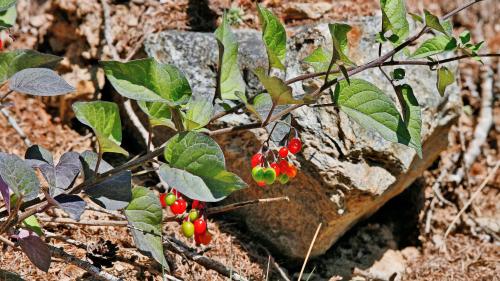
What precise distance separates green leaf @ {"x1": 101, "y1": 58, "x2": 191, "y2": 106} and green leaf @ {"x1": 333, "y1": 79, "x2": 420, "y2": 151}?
0.41 meters

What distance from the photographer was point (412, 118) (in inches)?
68.9

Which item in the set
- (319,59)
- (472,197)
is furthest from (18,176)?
(472,197)

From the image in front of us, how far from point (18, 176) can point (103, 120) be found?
266 millimetres

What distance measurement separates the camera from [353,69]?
1695 mm

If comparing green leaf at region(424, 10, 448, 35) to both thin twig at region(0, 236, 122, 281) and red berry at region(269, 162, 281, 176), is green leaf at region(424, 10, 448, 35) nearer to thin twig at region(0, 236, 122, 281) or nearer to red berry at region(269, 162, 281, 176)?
red berry at region(269, 162, 281, 176)

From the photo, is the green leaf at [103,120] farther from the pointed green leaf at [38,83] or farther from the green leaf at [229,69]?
the green leaf at [229,69]

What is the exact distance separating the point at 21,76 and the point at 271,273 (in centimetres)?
Result: 133

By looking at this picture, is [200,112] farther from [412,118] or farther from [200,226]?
[412,118]

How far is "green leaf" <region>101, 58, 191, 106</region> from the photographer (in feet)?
5.51

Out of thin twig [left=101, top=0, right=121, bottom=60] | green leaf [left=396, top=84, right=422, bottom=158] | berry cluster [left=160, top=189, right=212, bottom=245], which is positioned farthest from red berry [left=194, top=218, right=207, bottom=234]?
thin twig [left=101, top=0, right=121, bottom=60]

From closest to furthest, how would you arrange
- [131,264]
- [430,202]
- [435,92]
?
[131,264] → [435,92] → [430,202]

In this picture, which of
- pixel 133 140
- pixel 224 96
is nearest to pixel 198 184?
pixel 224 96

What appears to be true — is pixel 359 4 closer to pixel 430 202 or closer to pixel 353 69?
pixel 430 202

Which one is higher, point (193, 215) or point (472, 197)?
point (193, 215)
